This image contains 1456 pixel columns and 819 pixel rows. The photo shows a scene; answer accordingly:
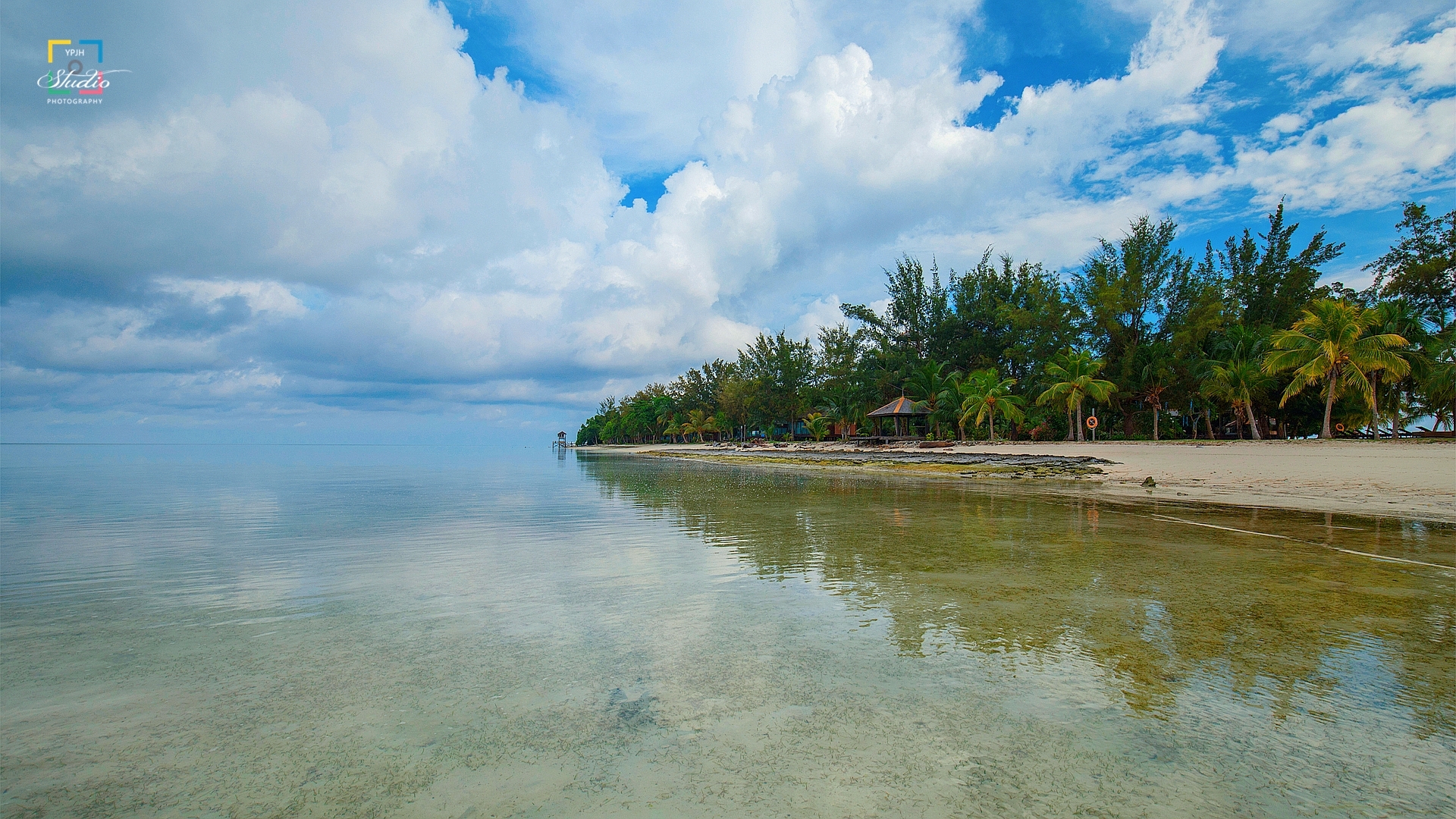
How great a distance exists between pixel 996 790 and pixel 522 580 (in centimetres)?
604

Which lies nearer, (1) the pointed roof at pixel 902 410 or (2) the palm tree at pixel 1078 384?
(2) the palm tree at pixel 1078 384

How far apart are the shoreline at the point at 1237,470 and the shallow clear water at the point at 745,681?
5.78 metres

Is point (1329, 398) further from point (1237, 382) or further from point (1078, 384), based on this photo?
point (1078, 384)

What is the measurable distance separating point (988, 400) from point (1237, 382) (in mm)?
13372

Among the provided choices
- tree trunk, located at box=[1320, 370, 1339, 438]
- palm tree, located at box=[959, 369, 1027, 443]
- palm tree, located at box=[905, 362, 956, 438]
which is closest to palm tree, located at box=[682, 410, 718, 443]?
palm tree, located at box=[905, 362, 956, 438]

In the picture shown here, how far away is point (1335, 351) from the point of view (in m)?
29.7

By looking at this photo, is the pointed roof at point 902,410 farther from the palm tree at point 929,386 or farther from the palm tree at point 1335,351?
the palm tree at point 1335,351

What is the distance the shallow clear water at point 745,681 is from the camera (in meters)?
2.90

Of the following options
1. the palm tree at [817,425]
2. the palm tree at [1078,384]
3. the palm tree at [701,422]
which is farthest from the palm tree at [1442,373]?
the palm tree at [701,422]

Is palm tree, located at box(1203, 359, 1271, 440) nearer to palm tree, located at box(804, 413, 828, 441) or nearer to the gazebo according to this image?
the gazebo

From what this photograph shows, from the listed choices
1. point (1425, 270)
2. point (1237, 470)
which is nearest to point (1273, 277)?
point (1425, 270)

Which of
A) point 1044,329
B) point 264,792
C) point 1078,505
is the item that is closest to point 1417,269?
point 1044,329

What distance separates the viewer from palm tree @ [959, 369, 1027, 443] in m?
41.3

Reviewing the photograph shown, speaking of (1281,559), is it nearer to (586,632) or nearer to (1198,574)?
(1198,574)
